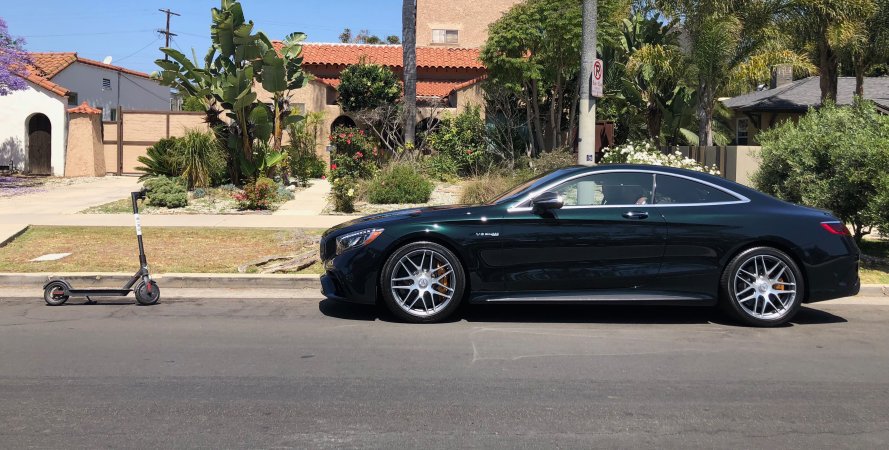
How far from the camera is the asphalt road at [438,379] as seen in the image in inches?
182

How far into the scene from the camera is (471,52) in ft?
95.3

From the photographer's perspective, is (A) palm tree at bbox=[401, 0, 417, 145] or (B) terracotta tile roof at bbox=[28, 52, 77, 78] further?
(B) terracotta tile roof at bbox=[28, 52, 77, 78]

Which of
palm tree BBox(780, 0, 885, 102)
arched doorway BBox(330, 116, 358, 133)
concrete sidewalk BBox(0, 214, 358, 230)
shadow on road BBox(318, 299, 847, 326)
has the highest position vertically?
palm tree BBox(780, 0, 885, 102)

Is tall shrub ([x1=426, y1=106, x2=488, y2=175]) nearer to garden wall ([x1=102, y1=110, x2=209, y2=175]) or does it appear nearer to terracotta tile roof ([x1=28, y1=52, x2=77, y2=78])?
garden wall ([x1=102, y1=110, x2=209, y2=175])

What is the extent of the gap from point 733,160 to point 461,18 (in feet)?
54.6

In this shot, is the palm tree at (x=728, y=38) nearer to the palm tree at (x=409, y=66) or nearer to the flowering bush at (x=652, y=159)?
the flowering bush at (x=652, y=159)

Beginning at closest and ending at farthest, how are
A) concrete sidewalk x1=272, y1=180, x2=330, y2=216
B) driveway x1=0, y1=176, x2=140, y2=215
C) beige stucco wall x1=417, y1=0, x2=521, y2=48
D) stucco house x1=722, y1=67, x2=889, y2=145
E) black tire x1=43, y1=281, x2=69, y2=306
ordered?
black tire x1=43, y1=281, x2=69, y2=306, concrete sidewalk x1=272, y1=180, x2=330, y2=216, driveway x1=0, y1=176, x2=140, y2=215, stucco house x1=722, y1=67, x2=889, y2=145, beige stucco wall x1=417, y1=0, x2=521, y2=48

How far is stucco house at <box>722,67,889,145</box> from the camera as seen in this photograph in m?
23.4

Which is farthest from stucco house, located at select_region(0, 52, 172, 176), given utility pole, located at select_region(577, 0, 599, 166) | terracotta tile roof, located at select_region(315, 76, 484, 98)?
utility pole, located at select_region(577, 0, 599, 166)

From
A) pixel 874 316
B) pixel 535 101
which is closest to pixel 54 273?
pixel 874 316

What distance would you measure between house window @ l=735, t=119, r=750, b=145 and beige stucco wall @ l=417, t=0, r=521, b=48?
1049 centimetres

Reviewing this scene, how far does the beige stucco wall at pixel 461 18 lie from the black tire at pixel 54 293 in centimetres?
2460

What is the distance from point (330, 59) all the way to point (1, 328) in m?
21.5

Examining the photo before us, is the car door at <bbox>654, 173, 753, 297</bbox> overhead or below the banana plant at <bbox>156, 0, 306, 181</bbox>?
below
